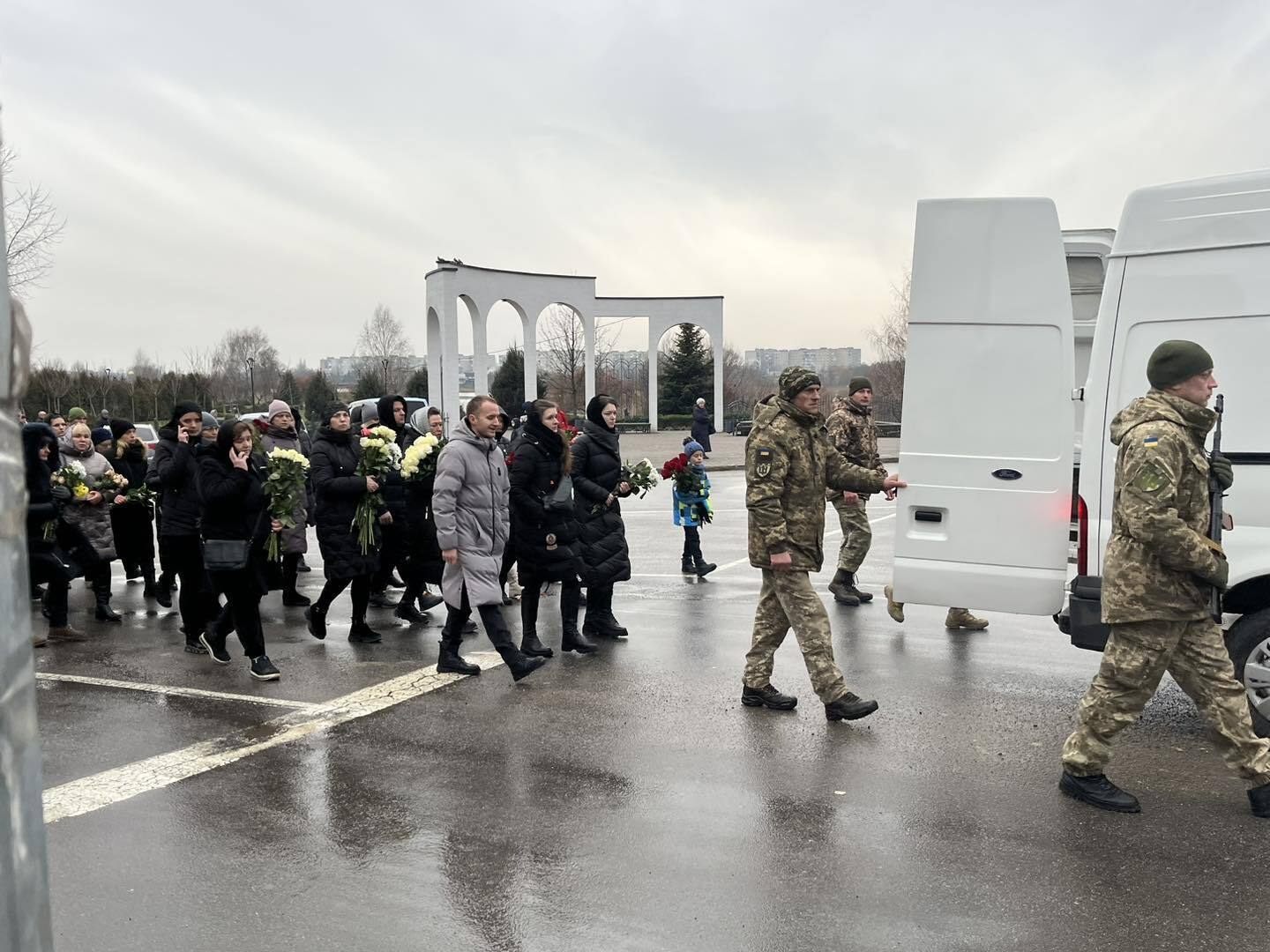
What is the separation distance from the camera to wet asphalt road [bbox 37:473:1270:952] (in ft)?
12.6

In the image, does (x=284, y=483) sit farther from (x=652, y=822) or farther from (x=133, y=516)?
(x=652, y=822)

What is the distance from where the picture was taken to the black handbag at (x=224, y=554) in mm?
7320

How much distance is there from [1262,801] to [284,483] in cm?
642

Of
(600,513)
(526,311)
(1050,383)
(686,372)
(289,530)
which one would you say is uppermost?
(526,311)

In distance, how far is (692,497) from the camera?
1114 cm

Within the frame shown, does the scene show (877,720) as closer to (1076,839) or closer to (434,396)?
(1076,839)

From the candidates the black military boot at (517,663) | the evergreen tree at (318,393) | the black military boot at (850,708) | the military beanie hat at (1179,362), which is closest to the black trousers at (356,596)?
the black military boot at (517,663)

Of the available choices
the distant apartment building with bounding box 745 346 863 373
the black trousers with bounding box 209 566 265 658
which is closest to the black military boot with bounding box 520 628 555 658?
the black trousers with bounding box 209 566 265 658

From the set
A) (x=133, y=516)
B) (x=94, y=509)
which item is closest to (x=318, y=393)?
(x=133, y=516)

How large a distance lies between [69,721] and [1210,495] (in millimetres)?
6269

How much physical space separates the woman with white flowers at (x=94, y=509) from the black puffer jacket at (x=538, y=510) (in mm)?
4283

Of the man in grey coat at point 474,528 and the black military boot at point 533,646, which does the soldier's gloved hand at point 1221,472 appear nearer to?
the man in grey coat at point 474,528

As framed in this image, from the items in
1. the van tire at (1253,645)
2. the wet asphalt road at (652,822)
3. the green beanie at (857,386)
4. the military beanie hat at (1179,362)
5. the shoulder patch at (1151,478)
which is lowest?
the wet asphalt road at (652,822)

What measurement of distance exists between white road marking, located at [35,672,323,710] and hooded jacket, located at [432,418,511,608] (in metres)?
1.21
